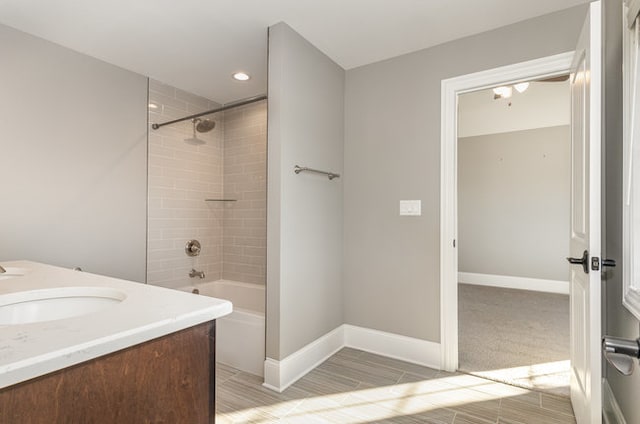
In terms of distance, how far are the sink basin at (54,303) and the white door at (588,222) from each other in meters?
1.83

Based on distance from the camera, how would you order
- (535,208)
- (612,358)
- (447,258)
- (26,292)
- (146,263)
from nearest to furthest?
(612,358), (26,292), (447,258), (146,263), (535,208)

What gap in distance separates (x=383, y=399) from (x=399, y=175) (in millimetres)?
1562

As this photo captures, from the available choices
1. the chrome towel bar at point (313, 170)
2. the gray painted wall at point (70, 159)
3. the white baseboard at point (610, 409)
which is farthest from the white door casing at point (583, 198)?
the gray painted wall at point (70, 159)

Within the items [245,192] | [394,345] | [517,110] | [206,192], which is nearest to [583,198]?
[394,345]

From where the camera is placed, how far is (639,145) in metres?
1.34

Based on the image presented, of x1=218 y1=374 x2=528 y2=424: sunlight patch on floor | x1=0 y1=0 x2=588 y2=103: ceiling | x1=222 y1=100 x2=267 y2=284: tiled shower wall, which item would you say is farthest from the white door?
x1=222 y1=100 x2=267 y2=284: tiled shower wall

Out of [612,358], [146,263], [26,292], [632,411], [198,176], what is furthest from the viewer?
[198,176]

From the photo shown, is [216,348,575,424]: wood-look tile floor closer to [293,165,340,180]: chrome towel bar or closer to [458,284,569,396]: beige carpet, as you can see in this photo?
[458,284,569,396]: beige carpet

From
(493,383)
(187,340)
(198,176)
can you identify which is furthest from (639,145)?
(198,176)

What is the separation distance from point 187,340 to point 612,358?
99cm

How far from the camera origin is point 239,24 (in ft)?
7.05

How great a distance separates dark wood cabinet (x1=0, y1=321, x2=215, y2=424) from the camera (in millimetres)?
579

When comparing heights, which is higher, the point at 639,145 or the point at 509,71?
the point at 509,71

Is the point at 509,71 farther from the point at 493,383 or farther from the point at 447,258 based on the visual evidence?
the point at 493,383
